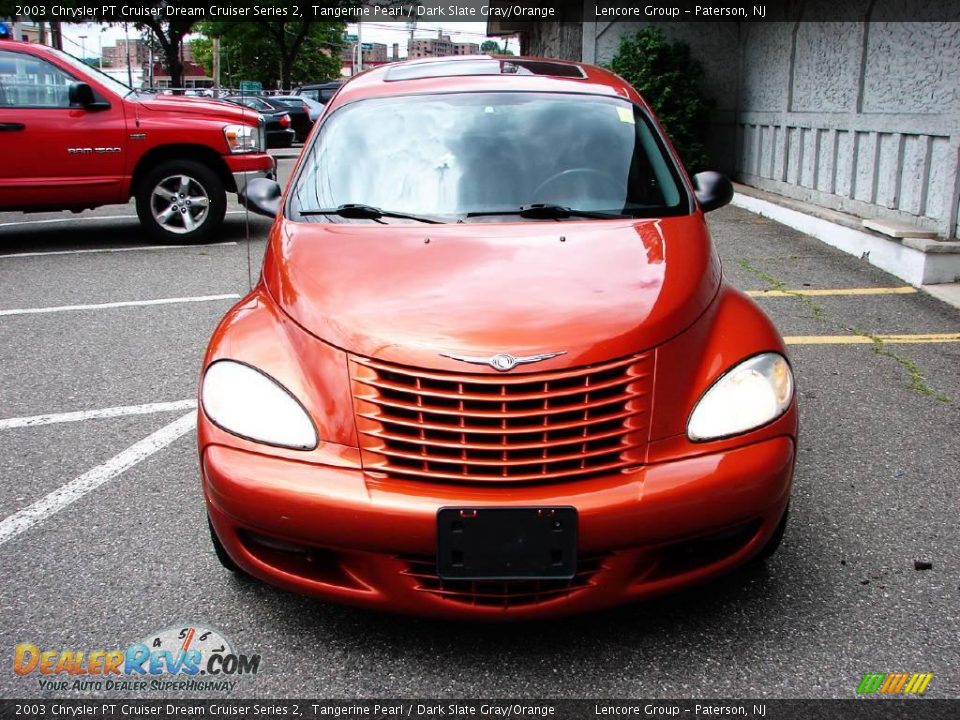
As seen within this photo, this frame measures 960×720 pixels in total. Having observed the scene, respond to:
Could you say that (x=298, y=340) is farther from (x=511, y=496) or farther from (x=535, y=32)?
(x=535, y=32)

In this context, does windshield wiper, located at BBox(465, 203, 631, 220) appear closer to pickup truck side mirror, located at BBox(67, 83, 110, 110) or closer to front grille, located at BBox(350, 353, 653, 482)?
front grille, located at BBox(350, 353, 653, 482)

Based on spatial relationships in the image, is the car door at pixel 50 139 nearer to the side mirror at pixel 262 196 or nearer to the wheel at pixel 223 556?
the side mirror at pixel 262 196

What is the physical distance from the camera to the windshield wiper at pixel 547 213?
3375 millimetres

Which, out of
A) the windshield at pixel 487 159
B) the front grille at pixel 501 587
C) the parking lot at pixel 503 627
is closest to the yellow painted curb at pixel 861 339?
the parking lot at pixel 503 627

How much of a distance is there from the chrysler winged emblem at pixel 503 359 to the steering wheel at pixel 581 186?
1.14m

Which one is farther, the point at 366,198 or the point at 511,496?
the point at 366,198

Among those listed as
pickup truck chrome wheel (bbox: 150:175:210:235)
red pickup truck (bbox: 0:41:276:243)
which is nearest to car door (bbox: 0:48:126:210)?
red pickup truck (bbox: 0:41:276:243)

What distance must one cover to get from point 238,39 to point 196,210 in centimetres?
4598

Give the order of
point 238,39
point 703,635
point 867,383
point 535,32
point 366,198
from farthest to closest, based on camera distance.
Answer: point 238,39, point 535,32, point 867,383, point 366,198, point 703,635

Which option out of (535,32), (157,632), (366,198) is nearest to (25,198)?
(366,198)

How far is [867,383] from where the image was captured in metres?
5.04

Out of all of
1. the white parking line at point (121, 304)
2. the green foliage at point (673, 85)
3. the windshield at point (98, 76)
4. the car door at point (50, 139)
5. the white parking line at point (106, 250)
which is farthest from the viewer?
the green foliage at point (673, 85)

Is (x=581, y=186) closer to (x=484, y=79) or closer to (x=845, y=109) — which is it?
(x=484, y=79)

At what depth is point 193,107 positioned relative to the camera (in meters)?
9.20
